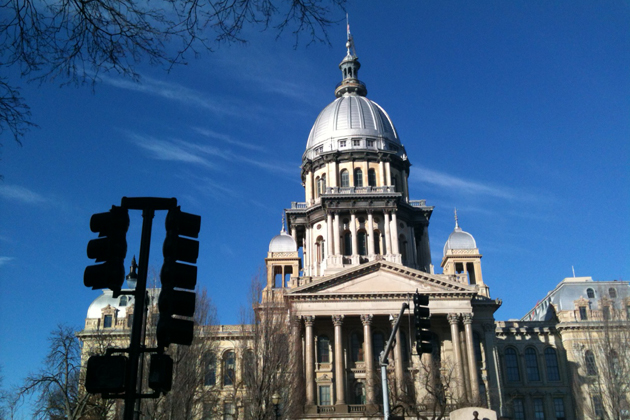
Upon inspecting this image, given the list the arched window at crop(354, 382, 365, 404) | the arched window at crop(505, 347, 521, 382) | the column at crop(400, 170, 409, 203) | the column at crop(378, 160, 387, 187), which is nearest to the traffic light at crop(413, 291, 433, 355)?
the arched window at crop(354, 382, 365, 404)

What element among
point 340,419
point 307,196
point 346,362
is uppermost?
point 307,196

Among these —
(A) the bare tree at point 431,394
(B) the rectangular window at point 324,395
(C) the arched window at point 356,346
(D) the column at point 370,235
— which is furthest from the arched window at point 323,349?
(D) the column at point 370,235

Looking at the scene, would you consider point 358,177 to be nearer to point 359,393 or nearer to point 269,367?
point 359,393

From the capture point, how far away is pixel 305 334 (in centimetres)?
5550

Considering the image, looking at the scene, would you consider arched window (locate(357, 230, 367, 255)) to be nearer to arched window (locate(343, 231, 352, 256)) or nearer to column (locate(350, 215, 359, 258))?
column (locate(350, 215, 359, 258))

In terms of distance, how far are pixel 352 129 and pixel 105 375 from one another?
7129 cm

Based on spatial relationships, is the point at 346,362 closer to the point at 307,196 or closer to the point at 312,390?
the point at 312,390

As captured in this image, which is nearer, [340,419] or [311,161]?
[340,419]

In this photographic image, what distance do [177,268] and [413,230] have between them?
67911 millimetres

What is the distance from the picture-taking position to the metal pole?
22.6 ft

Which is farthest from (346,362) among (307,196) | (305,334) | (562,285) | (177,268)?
(177,268)

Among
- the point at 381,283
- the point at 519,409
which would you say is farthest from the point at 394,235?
the point at 519,409

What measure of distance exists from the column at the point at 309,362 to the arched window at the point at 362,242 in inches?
606

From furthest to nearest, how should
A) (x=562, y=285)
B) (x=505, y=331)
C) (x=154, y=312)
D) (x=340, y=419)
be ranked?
1. (x=562, y=285)
2. (x=505, y=331)
3. (x=340, y=419)
4. (x=154, y=312)
